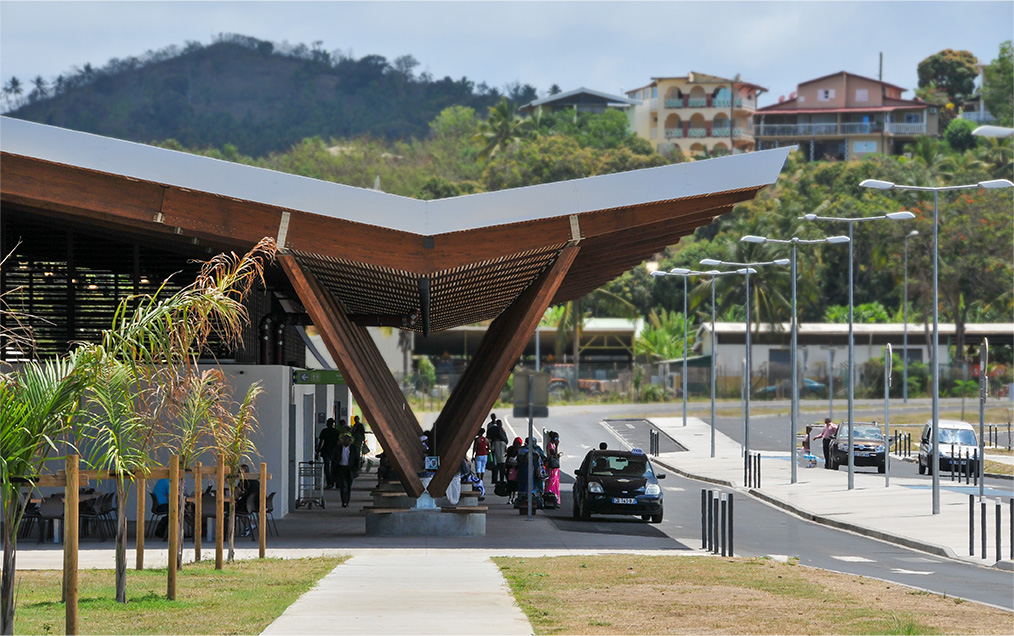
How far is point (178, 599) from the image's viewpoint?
41.5ft

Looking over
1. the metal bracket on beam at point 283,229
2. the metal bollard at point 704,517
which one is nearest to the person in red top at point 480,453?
the metal bollard at point 704,517

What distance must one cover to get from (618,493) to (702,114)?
124 metres

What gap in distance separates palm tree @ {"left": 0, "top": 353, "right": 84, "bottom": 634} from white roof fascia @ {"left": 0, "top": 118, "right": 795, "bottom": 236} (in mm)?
9425

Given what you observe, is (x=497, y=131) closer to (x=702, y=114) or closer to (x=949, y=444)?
(x=702, y=114)

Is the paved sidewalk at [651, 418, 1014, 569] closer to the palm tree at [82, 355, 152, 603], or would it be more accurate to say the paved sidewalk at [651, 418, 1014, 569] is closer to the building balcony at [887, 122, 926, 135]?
the palm tree at [82, 355, 152, 603]

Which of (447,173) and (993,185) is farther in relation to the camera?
(447,173)

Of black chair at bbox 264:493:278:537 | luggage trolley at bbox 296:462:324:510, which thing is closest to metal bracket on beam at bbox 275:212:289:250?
black chair at bbox 264:493:278:537

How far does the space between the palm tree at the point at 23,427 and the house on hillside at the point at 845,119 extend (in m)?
134

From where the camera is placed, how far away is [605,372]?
265 feet

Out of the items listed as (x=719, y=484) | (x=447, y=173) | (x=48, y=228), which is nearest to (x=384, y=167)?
(x=447, y=173)

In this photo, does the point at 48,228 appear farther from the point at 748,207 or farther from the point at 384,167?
the point at 384,167

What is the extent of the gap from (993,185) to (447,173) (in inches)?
4470

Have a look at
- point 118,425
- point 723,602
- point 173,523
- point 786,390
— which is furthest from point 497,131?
point 118,425

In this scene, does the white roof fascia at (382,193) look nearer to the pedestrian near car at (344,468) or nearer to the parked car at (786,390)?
the pedestrian near car at (344,468)
